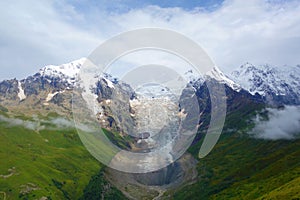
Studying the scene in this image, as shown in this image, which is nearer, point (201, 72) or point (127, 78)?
point (201, 72)

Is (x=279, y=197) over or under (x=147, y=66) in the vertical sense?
under

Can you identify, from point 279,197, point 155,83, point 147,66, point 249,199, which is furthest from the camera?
point 249,199

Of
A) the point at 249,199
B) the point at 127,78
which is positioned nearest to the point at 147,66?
the point at 127,78

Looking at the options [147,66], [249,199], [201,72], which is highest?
[147,66]

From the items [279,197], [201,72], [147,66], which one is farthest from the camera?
[279,197]

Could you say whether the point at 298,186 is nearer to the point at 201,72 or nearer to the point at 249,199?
the point at 249,199

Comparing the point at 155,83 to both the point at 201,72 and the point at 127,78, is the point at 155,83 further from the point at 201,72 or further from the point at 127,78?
the point at 201,72

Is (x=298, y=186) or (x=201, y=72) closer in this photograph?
(x=201, y=72)

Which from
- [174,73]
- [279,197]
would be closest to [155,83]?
[174,73]

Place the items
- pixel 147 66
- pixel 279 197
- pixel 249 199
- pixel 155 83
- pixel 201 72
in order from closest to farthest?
pixel 201 72, pixel 147 66, pixel 155 83, pixel 279 197, pixel 249 199
